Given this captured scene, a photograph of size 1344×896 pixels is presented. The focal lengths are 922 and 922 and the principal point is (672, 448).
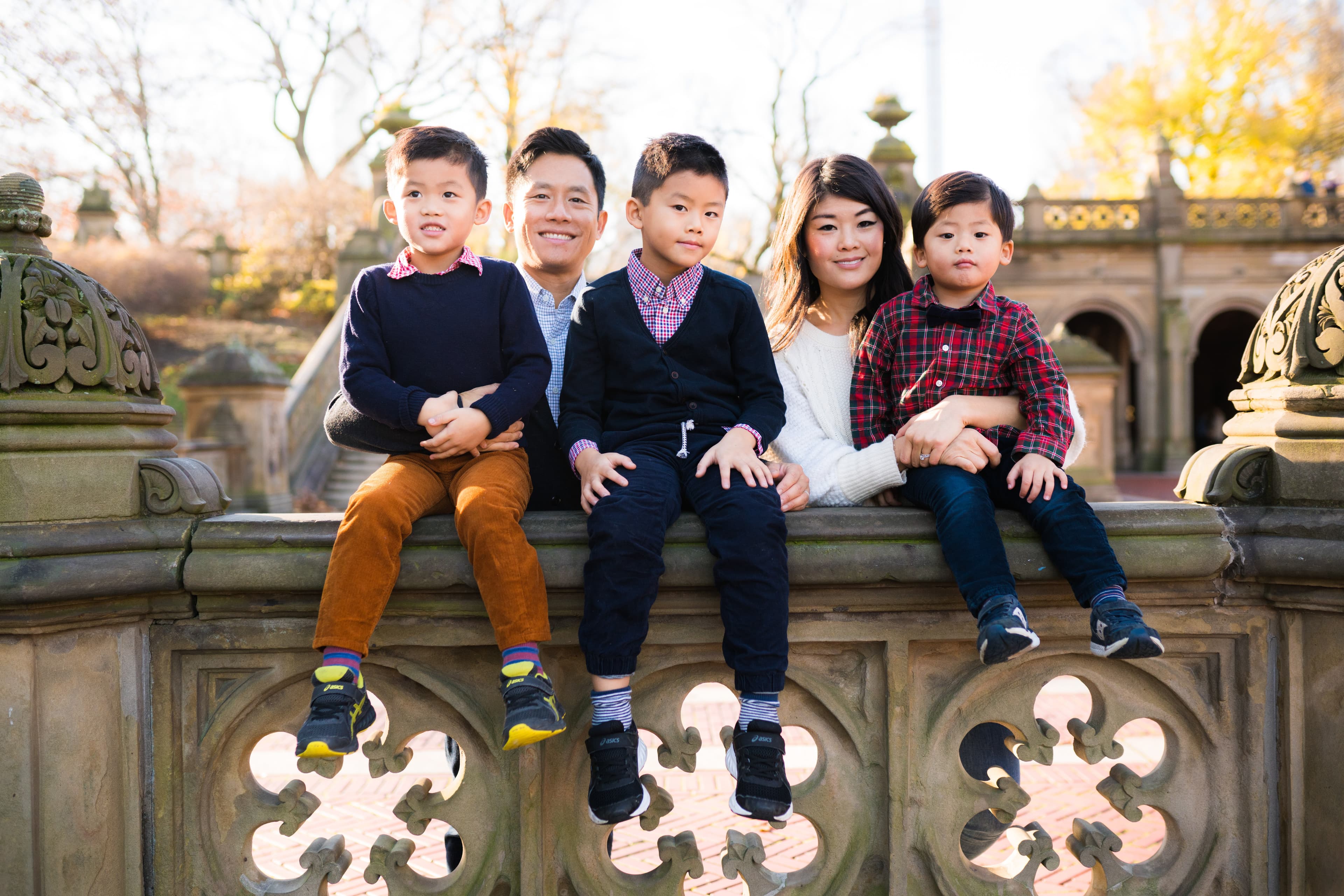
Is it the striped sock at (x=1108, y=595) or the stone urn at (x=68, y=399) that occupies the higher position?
the stone urn at (x=68, y=399)

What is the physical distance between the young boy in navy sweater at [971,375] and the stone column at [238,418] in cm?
857

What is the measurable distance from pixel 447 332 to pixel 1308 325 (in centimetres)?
203

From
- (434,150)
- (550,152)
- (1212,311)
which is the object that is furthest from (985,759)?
(1212,311)

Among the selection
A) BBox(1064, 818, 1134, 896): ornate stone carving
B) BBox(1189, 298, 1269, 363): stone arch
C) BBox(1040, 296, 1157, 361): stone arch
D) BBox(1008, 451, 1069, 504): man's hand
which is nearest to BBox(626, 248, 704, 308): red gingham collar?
BBox(1008, 451, 1069, 504): man's hand

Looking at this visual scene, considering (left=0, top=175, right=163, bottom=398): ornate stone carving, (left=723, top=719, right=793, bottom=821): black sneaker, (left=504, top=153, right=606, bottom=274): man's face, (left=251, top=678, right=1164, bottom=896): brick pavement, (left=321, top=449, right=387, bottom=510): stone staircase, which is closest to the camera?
(left=723, top=719, right=793, bottom=821): black sneaker

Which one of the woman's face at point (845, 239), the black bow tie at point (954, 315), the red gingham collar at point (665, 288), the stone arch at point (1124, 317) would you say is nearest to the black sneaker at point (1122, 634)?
the black bow tie at point (954, 315)

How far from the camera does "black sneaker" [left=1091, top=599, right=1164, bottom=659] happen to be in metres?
1.81

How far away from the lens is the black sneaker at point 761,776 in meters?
1.84

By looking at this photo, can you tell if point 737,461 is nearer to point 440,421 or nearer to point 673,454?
point 673,454

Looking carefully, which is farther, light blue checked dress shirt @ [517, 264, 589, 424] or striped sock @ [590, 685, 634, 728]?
light blue checked dress shirt @ [517, 264, 589, 424]

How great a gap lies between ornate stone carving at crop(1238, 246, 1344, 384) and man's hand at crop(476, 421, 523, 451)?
1.72 meters

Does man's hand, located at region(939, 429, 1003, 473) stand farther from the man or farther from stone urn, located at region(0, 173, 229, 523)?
stone urn, located at region(0, 173, 229, 523)

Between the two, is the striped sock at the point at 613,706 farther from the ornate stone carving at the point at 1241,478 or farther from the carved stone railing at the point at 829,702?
the ornate stone carving at the point at 1241,478

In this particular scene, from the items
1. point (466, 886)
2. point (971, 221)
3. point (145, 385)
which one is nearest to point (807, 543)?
point (971, 221)
